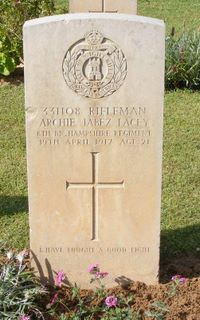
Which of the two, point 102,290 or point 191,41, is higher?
point 191,41

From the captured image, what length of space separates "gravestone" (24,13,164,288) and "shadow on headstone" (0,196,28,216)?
1.41 m

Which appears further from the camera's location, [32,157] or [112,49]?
[32,157]

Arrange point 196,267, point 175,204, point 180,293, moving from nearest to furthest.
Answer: point 180,293 → point 196,267 → point 175,204

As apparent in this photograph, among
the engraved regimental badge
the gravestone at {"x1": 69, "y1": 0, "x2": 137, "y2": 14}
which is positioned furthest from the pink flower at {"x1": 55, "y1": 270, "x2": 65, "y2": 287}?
the gravestone at {"x1": 69, "y1": 0, "x2": 137, "y2": 14}

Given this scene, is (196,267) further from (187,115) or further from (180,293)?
(187,115)

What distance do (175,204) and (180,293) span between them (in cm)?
154

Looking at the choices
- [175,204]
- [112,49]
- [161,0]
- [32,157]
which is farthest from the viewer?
[161,0]

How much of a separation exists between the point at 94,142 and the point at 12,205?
196 centimetres

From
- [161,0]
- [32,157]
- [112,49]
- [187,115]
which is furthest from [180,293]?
[161,0]

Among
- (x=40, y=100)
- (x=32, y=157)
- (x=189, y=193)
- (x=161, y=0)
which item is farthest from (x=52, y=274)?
(x=161, y=0)

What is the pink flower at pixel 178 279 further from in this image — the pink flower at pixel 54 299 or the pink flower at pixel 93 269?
the pink flower at pixel 54 299

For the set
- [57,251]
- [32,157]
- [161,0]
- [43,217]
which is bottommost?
[57,251]

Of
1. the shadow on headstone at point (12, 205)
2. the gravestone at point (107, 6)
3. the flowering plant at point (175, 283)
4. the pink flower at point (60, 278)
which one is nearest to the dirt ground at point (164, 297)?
the flowering plant at point (175, 283)

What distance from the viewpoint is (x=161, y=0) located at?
16.6 metres
